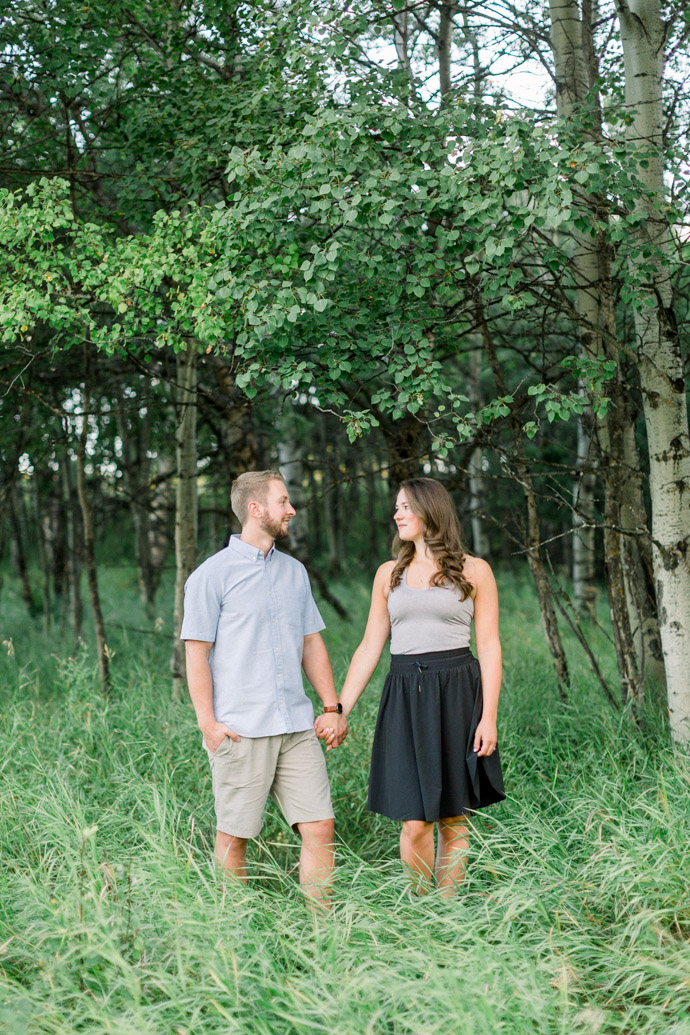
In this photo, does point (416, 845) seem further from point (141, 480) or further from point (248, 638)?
point (141, 480)

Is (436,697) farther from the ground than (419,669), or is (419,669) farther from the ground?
(419,669)

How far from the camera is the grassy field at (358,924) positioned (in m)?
2.42

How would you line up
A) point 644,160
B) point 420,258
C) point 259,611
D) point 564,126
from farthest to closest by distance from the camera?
point 420,258, point 644,160, point 564,126, point 259,611

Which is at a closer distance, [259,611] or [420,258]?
[259,611]

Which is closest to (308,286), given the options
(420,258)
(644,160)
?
(420,258)

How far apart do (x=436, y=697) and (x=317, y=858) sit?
2.59 ft

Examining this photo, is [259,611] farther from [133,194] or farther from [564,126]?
[133,194]

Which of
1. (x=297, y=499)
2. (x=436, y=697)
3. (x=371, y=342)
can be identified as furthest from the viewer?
(x=297, y=499)

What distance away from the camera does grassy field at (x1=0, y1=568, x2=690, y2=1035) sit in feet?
7.95

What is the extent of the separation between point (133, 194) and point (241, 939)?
4468 millimetres

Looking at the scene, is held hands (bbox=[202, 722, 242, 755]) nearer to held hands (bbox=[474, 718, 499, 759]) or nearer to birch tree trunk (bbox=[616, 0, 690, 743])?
held hands (bbox=[474, 718, 499, 759])

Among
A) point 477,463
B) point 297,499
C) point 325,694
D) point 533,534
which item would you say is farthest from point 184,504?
point 477,463

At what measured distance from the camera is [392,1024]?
257cm

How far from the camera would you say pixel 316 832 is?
3395 millimetres
